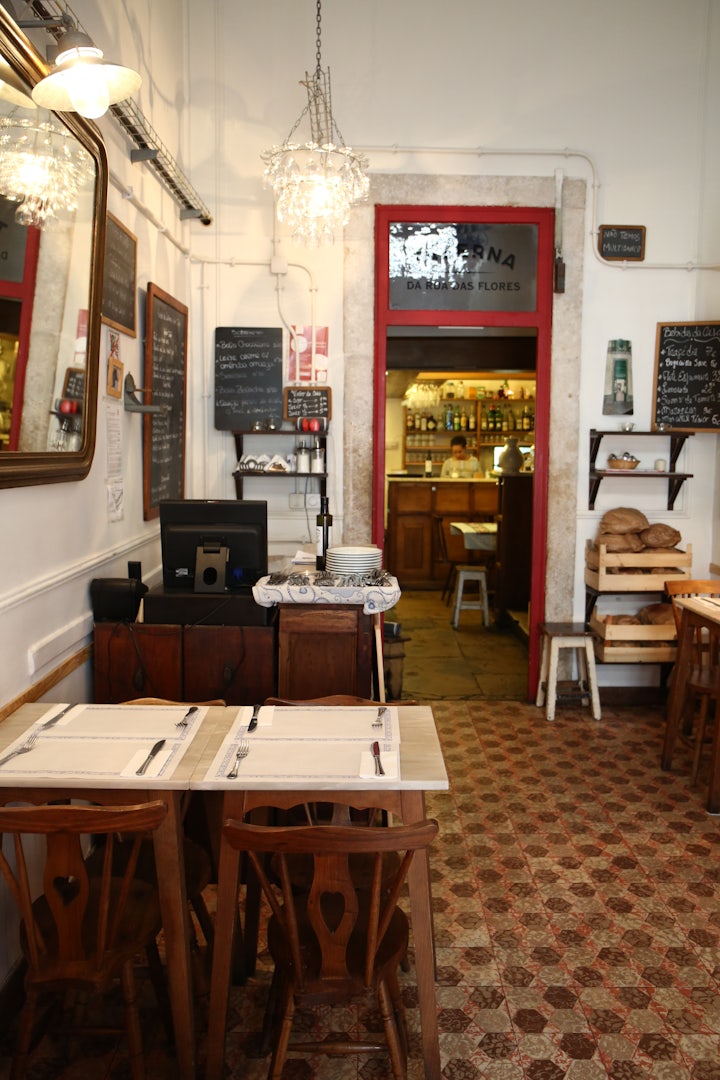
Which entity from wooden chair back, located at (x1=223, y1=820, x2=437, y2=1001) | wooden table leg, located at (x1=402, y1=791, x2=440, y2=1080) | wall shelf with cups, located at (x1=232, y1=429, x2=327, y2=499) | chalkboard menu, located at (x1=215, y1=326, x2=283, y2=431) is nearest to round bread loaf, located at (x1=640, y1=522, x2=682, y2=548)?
wall shelf with cups, located at (x1=232, y1=429, x2=327, y2=499)

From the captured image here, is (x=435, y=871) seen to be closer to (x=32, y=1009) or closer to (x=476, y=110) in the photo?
(x=32, y=1009)

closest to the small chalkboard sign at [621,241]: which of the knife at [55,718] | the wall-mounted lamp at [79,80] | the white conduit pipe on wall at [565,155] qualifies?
the white conduit pipe on wall at [565,155]

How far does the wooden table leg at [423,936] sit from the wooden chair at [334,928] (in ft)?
0.19

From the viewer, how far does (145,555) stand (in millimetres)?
4320

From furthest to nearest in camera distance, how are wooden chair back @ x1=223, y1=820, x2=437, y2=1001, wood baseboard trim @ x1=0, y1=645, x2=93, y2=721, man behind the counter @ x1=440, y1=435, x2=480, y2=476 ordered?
man behind the counter @ x1=440, y1=435, x2=480, y2=476 < wood baseboard trim @ x1=0, y1=645, x2=93, y2=721 < wooden chair back @ x1=223, y1=820, x2=437, y2=1001

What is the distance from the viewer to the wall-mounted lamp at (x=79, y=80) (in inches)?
87.2

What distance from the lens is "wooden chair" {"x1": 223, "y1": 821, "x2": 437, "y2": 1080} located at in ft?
6.29

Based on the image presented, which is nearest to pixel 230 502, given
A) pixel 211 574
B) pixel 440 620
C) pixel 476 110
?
pixel 211 574

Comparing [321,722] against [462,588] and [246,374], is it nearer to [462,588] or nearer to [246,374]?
[246,374]

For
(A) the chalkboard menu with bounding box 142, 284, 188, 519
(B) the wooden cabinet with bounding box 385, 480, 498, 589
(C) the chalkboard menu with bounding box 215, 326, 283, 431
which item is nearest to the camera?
(A) the chalkboard menu with bounding box 142, 284, 188, 519

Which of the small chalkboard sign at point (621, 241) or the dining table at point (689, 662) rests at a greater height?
the small chalkboard sign at point (621, 241)

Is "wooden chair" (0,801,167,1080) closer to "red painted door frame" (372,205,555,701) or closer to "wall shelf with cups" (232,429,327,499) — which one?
"wall shelf with cups" (232,429,327,499)

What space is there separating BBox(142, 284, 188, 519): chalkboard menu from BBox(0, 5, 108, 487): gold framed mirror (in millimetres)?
1094

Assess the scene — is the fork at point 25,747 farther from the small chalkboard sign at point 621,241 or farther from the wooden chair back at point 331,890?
the small chalkboard sign at point 621,241
